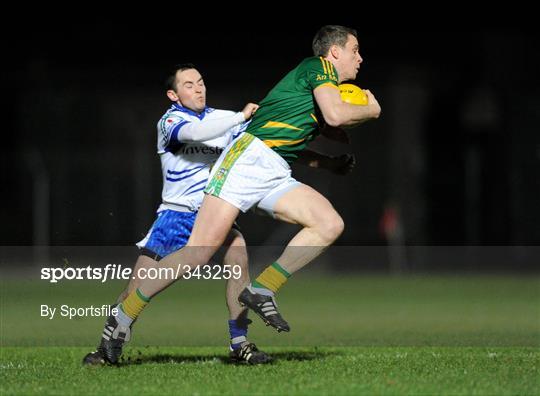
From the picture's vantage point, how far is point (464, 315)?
13336 millimetres

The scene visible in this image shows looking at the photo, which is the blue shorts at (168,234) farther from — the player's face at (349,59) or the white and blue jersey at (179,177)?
the player's face at (349,59)

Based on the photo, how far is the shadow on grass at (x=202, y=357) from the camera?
8289 millimetres

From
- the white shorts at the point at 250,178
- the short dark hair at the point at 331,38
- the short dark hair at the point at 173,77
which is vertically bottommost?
the white shorts at the point at 250,178

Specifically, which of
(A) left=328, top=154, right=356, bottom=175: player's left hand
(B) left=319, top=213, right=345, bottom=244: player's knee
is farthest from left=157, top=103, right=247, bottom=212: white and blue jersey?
(B) left=319, top=213, right=345, bottom=244: player's knee

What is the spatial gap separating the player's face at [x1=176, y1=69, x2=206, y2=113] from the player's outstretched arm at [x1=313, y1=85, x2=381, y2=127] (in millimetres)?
1094

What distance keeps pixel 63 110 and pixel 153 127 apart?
1.99 metres

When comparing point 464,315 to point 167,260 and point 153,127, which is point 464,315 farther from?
point 153,127

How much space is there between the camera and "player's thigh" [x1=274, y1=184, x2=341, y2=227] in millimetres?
7590

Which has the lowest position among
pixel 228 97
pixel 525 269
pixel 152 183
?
pixel 525 269

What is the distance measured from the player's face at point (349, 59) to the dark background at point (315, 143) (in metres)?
14.1

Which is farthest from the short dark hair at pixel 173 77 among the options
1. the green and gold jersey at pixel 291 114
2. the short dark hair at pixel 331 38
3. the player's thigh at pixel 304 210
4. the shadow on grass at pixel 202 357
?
the shadow on grass at pixel 202 357

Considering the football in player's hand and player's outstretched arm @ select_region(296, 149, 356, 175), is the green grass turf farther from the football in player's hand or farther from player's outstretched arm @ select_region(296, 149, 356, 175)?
the football in player's hand

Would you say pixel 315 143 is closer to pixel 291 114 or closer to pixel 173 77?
pixel 173 77

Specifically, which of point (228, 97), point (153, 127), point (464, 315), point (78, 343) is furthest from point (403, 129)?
point (78, 343)
